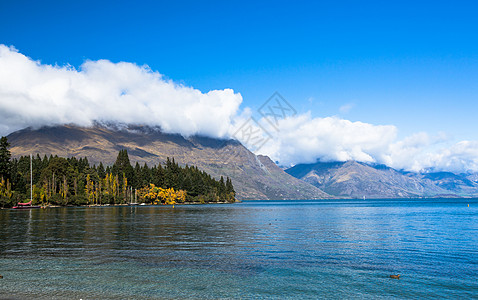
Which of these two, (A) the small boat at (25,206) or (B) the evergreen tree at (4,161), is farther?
(B) the evergreen tree at (4,161)

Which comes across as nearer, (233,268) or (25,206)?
(233,268)

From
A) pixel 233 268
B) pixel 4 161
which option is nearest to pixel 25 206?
pixel 4 161

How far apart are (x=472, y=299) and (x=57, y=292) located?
2604cm

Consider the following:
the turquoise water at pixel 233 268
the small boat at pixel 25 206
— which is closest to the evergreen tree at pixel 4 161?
the small boat at pixel 25 206

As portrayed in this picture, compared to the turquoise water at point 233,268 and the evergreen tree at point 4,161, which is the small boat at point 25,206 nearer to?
the evergreen tree at point 4,161

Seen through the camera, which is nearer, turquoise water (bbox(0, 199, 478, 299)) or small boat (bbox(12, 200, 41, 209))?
turquoise water (bbox(0, 199, 478, 299))

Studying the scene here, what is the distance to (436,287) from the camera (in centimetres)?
2506

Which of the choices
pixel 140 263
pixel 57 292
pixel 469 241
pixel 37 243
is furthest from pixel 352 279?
pixel 37 243

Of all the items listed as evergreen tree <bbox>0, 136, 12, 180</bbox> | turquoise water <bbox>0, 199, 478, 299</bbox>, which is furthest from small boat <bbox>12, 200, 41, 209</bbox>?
turquoise water <bbox>0, 199, 478, 299</bbox>

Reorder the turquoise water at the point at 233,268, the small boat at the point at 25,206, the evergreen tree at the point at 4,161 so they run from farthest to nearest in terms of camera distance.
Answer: the evergreen tree at the point at 4,161, the small boat at the point at 25,206, the turquoise water at the point at 233,268

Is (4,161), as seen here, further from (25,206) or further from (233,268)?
(233,268)

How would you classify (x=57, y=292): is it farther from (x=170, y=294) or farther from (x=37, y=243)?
(x=37, y=243)

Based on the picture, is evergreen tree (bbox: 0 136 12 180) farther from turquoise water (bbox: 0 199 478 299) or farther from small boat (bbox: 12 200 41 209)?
turquoise water (bbox: 0 199 478 299)

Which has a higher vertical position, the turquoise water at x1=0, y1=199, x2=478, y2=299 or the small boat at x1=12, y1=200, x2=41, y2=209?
the small boat at x1=12, y1=200, x2=41, y2=209
